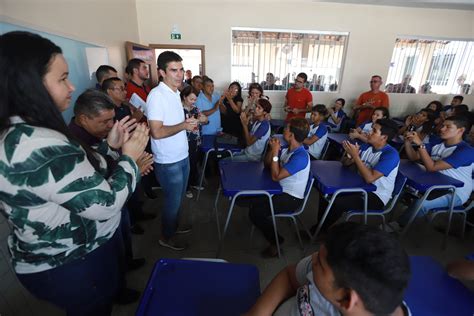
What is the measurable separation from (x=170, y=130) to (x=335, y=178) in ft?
4.48

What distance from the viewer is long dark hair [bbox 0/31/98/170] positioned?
60cm

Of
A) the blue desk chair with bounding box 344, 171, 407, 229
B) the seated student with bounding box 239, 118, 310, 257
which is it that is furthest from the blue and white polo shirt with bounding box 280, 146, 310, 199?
the blue desk chair with bounding box 344, 171, 407, 229

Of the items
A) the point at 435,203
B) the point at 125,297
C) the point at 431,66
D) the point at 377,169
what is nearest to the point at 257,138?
the point at 377,169

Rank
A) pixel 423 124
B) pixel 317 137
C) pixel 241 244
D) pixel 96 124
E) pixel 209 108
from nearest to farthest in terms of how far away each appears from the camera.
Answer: pixel 96 124
pixel 241 244
pixel 317 137
pixel 209 108
pixel 423 124

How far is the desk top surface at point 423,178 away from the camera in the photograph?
1891 millimetres

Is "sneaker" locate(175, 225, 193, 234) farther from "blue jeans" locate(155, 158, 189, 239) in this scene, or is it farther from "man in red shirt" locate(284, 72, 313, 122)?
"man in red shirt" locate(284, 72, 313, 122)

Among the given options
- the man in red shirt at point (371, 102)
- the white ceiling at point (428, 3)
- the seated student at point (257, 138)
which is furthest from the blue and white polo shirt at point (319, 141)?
the white ceiling at point (428, 3)

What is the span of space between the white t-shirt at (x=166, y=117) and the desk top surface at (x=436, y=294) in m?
1.48

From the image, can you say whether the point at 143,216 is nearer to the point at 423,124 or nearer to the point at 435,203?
the point at 435,203

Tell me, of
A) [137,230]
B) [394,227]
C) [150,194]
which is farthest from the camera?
[150,194]

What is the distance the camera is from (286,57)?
5148 mm

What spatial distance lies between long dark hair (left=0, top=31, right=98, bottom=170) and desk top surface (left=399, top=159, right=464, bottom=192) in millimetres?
2365

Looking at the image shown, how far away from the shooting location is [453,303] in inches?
30.9

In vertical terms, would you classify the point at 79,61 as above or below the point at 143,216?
above
